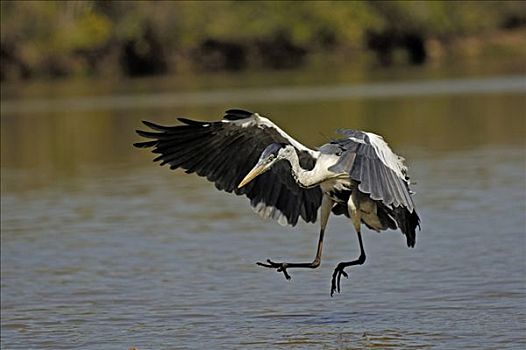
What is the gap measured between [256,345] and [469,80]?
3220cm

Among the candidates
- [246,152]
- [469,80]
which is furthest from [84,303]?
[469,80]

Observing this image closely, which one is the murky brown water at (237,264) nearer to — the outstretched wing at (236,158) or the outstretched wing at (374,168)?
the outstretched wing at (236,158)

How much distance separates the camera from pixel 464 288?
1058cm

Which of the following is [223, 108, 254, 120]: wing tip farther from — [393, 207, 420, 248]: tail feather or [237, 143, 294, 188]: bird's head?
[393, 207, 420, 248]: tail feather

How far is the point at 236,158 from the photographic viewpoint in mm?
9875

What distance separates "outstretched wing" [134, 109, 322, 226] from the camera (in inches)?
379

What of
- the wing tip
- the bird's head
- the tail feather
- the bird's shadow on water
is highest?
the wing tip

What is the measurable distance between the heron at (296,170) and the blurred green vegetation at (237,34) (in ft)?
169

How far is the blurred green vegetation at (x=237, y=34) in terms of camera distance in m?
63.3

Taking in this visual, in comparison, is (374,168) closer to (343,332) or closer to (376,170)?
(376,170)

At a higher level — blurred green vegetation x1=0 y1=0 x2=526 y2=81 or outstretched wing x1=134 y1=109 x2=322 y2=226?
outstretched wing x1=134 y1=109 x2=322 y2=226

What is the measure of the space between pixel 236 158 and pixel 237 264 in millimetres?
2537

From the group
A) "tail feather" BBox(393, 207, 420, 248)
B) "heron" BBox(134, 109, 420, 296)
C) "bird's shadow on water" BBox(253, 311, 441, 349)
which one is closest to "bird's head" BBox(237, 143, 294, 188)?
"heron" BBox(134, 109, 420, 296)

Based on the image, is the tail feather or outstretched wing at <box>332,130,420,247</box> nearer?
outstretched wing at <box>332,130,420,247</box>
